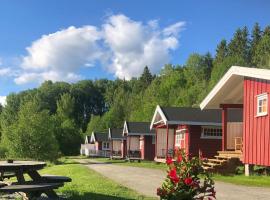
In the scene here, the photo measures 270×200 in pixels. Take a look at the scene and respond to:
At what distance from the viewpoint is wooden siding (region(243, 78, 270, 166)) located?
1914cm

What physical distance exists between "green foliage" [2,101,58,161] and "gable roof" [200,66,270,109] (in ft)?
62.9

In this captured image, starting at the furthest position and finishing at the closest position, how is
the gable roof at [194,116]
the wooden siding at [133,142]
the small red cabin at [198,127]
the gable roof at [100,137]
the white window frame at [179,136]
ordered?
the gable roof at [100,137] < the wooden siding at [133,142] < the white window frame at [179,136] < the small red cabin at [198,127] < the gable roof at [194,116]

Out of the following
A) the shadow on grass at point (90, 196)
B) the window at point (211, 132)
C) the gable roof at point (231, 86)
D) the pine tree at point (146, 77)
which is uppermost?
the pine tree at point (146, 77)

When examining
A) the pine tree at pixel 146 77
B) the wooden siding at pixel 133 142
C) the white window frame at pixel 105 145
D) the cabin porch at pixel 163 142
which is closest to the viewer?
the cabin porch at pixel 163 142

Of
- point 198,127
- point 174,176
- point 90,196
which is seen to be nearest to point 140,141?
point 198,127

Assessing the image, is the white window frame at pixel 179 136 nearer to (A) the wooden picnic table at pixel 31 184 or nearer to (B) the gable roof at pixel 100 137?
(A) the wooden picnic table at pixel 31 184

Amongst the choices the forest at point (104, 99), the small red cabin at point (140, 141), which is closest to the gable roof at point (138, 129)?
the small red cabin at point (140, 141)

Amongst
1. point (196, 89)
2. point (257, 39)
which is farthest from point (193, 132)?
point (257, 39)

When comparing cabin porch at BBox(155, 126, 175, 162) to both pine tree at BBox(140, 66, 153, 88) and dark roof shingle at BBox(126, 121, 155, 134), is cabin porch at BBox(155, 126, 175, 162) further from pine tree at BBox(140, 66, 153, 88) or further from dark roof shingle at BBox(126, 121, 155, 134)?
pine tree at BBox(140, 66, 153, 88)

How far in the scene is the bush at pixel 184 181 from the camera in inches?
298

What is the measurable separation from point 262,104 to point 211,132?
37.8 ft

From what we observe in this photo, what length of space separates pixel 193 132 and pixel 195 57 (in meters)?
79.3

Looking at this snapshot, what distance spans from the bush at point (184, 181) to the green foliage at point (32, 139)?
33.9m

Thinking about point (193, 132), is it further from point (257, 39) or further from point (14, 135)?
point (257, 39)
